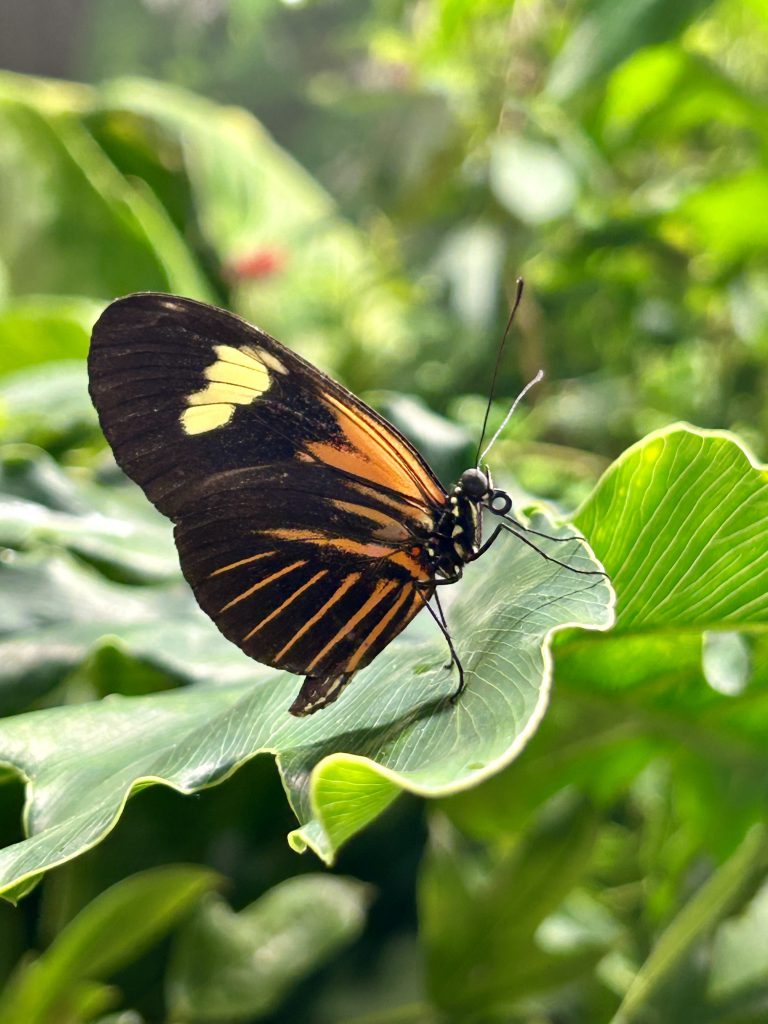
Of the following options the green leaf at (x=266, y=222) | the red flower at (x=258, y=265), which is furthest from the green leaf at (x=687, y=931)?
the red flower at (x=258, y=265)

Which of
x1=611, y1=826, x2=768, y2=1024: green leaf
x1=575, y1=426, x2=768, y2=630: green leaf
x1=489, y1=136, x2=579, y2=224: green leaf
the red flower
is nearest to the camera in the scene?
x1=575, y1=426, x2=768, y2=630: green leaf

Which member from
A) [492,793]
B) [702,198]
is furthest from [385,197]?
[492,793]

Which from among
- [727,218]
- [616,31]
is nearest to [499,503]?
[616,31]

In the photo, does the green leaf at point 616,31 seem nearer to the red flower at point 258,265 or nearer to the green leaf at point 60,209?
the green leaf at point 60,209

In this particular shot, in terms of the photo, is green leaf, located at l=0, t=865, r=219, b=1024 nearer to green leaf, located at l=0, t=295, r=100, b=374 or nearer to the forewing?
the forewing

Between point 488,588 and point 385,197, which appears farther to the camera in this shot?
point 385,197

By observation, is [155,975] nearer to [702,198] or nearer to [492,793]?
[492,793]

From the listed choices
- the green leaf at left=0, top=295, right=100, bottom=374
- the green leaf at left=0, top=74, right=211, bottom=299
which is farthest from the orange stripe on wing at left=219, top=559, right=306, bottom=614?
the green leaf at left=0, top=74, right=211, bottom=299
